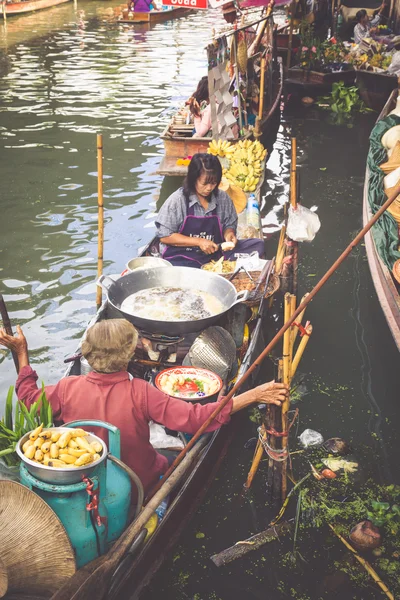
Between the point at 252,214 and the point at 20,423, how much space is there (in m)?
4.70

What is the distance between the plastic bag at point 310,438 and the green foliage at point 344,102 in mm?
11504

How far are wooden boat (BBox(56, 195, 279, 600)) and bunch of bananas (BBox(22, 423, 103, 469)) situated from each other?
48 centimetres

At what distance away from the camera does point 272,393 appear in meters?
3.36

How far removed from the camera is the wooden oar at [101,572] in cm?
239

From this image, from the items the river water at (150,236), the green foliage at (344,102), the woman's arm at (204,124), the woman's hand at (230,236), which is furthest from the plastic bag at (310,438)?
the green foliage at (344,102)

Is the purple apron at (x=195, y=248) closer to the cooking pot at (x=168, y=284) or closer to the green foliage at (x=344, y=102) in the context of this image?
the cooking pot at (x=168, y=284)

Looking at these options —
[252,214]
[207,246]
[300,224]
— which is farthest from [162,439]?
[252,214]

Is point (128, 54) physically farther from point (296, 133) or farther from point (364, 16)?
point (296, 133)

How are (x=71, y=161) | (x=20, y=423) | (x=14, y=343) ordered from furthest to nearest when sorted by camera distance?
(x=71, y=161) < (x=14, y=343) < (x=20, y=423)

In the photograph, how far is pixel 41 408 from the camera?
296cm

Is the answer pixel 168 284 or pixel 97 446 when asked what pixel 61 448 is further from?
pixel 168 284

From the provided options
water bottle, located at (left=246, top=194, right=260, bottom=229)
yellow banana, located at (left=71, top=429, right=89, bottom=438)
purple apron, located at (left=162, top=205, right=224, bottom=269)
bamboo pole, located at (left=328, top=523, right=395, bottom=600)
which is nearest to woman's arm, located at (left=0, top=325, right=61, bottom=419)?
yellow banana, located at (left=71, top=429, right=89, bottom=438)

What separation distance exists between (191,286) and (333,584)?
2.48 metres

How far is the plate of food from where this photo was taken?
13.1 feet
